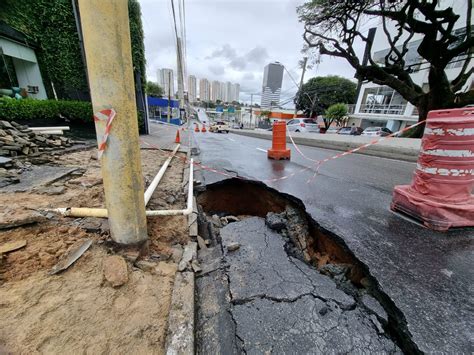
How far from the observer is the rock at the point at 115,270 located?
1.65m

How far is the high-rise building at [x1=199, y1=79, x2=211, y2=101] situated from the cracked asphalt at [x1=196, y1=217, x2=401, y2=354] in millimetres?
91383

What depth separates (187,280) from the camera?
178 centimetres

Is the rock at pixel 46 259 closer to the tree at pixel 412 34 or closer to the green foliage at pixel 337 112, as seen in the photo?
the tree at pixel 412 34

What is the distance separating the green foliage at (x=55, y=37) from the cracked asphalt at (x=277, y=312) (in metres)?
12.7

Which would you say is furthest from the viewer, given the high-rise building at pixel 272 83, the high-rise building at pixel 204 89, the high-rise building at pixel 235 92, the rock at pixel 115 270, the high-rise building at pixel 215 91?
the high-rise building at pixel 235 92

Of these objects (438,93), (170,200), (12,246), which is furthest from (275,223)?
(438,93)

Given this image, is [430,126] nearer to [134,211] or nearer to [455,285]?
[455,285]

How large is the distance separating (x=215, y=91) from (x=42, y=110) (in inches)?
3560

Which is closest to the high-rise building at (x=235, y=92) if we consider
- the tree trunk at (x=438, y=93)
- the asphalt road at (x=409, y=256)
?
the tree trunk at (x=438, y=93)

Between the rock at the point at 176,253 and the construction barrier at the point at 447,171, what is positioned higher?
the construction barrier at the point at 447,171

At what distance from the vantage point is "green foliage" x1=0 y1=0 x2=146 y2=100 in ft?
28.8

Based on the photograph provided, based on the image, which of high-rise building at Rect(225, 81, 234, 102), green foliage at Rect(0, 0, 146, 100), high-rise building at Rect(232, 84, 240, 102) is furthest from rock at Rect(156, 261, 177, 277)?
high-rise building at Rect(232, 84, 240, 102)

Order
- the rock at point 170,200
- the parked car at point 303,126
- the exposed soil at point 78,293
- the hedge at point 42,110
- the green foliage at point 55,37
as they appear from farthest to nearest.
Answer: the parked car at point 303,126 < the green foliage at point 55,37 < the hedge at point 42,110 < the rock at point 170,200 < the exposed soil at point 78,293

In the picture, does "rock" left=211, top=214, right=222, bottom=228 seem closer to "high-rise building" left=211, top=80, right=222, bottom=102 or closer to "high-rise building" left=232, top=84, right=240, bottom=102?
"high-rise building" left=211, top=80, right=222, bottom=102
